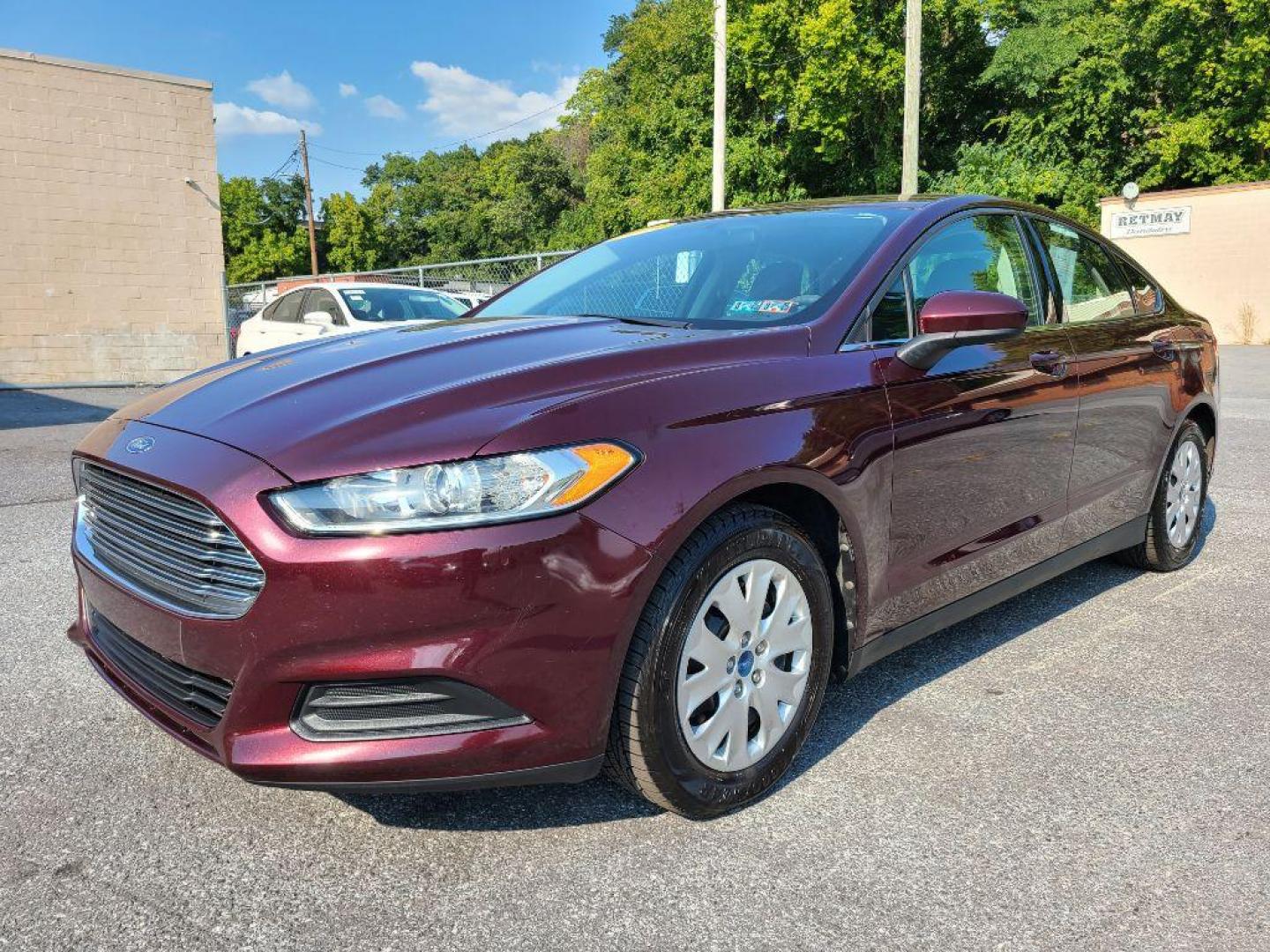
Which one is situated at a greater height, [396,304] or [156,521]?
[396,304]

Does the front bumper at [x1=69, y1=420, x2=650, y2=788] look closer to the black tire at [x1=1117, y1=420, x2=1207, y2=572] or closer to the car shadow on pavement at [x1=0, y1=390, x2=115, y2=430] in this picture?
the black tire at [x1=1117, y1=420, x2=1207, y2=572]

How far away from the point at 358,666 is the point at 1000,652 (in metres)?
2.44

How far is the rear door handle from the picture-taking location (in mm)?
3289

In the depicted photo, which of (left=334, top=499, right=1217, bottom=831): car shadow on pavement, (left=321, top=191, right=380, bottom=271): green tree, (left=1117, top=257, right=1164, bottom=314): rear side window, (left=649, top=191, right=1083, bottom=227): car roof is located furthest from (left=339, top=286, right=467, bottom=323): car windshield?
(left=321, top=191, right=380, bottom=271): green tree

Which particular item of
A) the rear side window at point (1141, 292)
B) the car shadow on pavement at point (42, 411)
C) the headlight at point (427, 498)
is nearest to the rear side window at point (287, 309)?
the car shadow on pavement at point (42, 411)

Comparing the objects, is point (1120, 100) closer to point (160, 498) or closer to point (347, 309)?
point (347, 309)

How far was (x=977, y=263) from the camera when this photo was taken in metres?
3.34

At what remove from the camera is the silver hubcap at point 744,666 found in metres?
2.27

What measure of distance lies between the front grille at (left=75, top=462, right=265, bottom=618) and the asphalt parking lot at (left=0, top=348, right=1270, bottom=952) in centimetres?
60

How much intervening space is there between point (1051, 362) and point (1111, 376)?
54 centimetres

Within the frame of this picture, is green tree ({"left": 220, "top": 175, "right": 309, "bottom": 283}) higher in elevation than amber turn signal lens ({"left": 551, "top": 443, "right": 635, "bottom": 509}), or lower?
higher

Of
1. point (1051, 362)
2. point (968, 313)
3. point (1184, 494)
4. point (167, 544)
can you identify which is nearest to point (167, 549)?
point (167, 544)

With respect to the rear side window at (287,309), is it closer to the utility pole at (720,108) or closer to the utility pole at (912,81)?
the utility pole at (720,108)

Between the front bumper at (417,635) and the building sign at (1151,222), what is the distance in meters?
28.2
